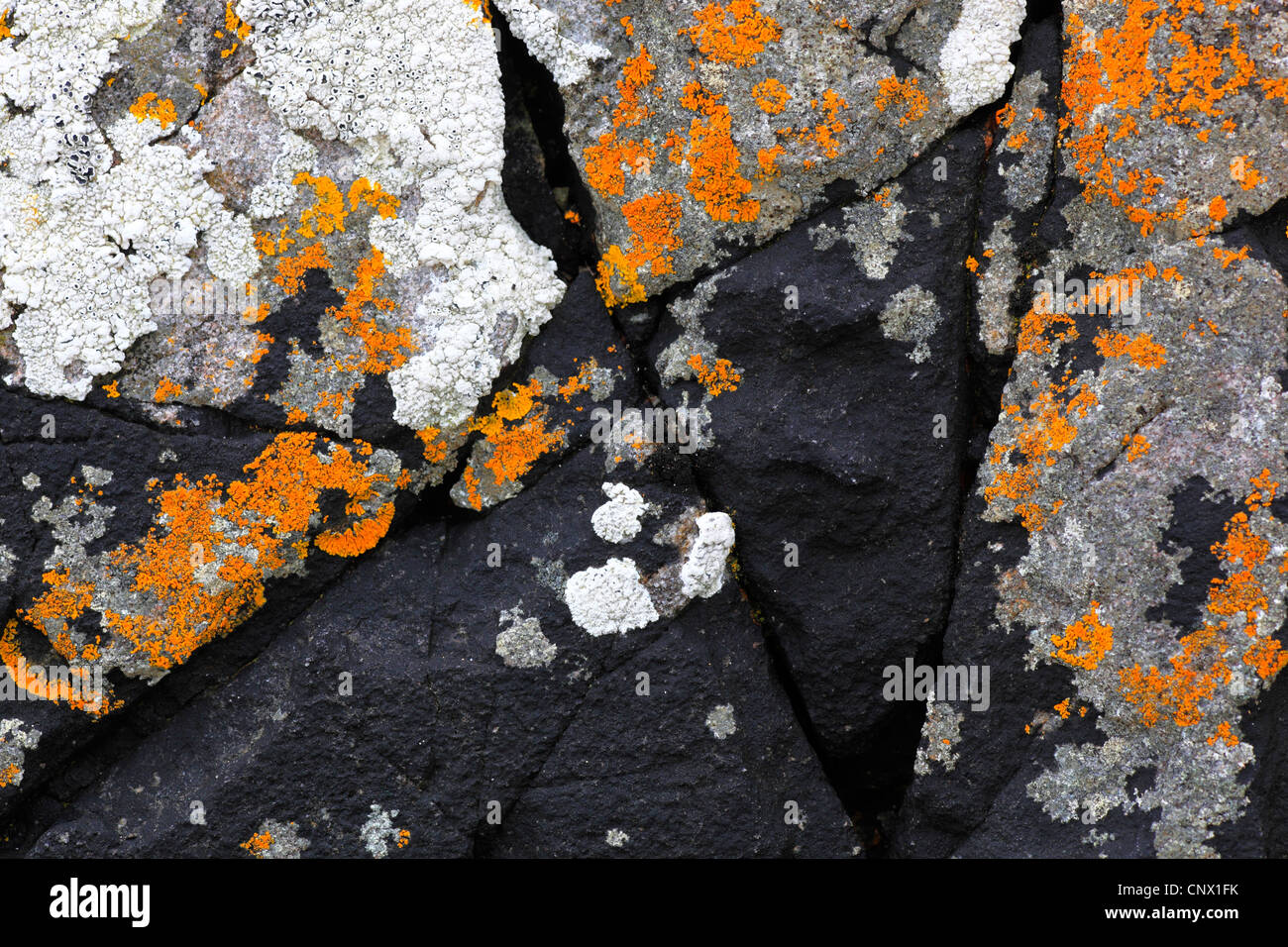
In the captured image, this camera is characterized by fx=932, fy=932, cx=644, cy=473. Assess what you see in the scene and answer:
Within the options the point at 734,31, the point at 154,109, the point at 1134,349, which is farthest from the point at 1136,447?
the point at 154,109

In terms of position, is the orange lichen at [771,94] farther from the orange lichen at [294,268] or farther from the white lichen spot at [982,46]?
the orange lichen at [294,268]

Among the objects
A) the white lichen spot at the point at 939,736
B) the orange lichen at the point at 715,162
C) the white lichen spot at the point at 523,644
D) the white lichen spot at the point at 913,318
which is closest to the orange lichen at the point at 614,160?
the orange lichen at the point at 715,162

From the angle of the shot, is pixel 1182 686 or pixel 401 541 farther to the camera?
pixel 401 541

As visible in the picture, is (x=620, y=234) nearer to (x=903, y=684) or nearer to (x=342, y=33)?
(x=342, y=33)

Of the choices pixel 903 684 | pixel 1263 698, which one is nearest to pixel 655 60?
pixel 903 684

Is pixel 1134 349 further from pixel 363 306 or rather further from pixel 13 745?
pixel 13 745
